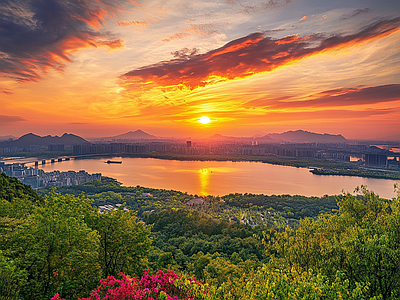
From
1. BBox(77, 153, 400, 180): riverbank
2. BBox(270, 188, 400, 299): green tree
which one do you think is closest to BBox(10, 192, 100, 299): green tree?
BBox(270, 188, 400, 299): green tree

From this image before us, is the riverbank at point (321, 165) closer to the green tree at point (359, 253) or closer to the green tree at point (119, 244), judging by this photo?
the green tree at point (359, 253)

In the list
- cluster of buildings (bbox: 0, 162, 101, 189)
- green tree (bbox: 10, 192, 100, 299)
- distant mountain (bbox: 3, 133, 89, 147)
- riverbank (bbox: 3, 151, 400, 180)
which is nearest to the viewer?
green tree (bbox: 10, 192, 100, 299)

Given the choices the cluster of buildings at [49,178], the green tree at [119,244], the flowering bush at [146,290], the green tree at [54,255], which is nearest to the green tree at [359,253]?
the flowering bush at [146,290]

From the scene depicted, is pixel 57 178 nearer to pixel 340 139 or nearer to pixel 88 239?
pixel 88 239

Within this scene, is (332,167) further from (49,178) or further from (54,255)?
(54,255)

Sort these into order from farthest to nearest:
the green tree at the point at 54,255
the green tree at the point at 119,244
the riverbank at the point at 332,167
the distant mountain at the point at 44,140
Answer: the distant mountain at the point at 44,140 < the riverbank at the point at 332,167 < the green tree at the point at 119,244 < the green tree at the point at 54,255

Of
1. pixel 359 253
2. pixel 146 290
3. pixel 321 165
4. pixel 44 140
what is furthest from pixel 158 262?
pixel 44 140

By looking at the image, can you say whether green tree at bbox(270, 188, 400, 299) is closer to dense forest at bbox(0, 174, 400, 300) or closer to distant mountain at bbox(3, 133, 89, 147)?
dense forest at bbox(0, 174, 400, 300)

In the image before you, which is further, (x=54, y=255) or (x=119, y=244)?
(x=119, y=244)

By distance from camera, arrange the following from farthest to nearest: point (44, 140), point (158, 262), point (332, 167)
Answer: point (44, 140) < point (332, 167) < point (158, 262)
